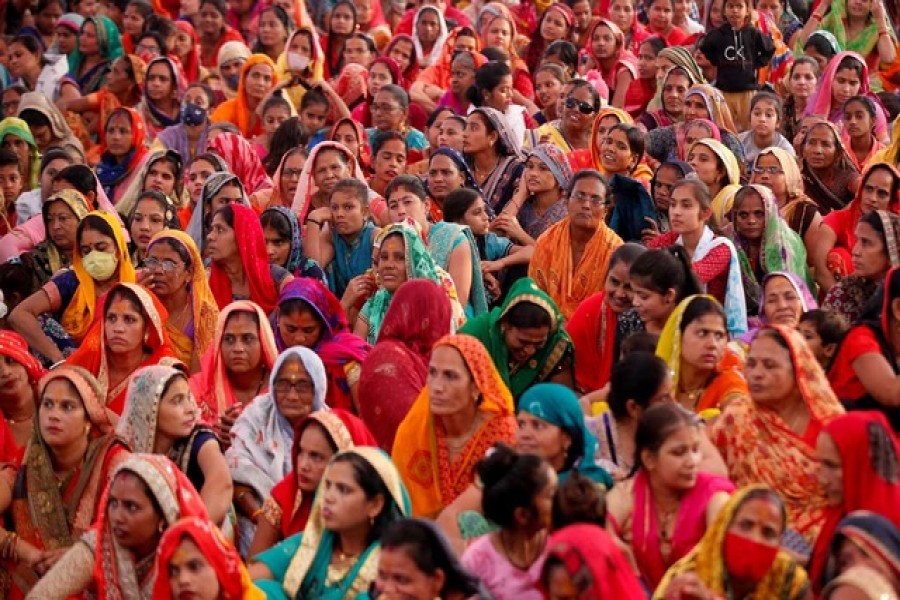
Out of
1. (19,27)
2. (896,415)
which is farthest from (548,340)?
(19,27)

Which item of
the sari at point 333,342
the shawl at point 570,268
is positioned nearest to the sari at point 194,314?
the sari at point 333,342

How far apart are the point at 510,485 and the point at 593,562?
1.55 feet

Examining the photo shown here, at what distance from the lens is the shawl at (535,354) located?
780 centimetres

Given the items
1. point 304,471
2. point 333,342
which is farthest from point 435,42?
point 304,471

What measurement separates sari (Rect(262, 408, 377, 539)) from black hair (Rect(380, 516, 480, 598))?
89cm

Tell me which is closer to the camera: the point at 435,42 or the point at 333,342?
the point at 333,342

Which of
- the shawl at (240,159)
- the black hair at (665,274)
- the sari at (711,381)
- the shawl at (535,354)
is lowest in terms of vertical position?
the shawl at (240,159)

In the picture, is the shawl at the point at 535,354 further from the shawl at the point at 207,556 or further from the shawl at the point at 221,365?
the shawl at the point at 207,556

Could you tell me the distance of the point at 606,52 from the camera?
12883 millimetres

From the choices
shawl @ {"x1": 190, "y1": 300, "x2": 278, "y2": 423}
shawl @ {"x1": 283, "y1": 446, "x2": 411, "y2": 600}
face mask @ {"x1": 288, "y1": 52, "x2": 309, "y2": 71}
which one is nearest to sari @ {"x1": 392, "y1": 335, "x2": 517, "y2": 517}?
shawl @ {"x1": 283, "y1": 446, "x2": 411, "y2": 600}

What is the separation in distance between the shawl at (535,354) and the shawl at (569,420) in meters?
1.10

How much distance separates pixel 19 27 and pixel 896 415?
957 cm

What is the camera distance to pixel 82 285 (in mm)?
9258

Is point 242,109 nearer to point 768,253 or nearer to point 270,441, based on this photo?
point 768,253
